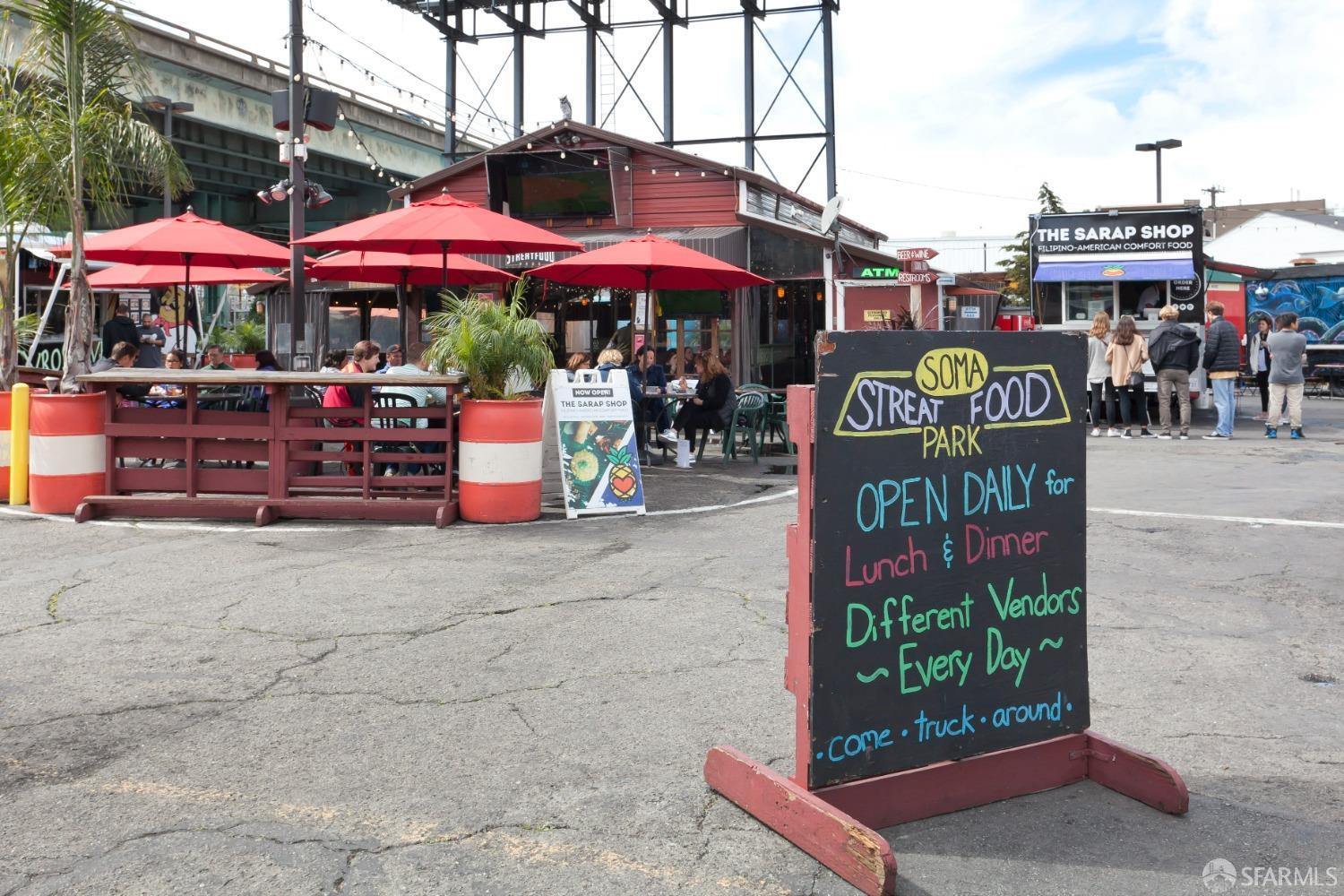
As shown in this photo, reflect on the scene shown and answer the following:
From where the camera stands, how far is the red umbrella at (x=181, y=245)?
1338cm

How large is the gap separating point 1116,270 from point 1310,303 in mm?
15980

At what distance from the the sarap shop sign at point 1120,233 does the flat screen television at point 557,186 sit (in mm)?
8108

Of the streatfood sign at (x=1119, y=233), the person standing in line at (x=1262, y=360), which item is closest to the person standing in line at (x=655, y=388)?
the streatfood sign at (x=1119, y=233)

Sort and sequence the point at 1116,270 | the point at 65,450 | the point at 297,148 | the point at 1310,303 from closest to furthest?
the point at 65,450 < the point at 297,148 < the point at 1116,270 < the point at 1310,303

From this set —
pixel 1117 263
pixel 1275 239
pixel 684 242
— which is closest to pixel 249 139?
pixel 684 242

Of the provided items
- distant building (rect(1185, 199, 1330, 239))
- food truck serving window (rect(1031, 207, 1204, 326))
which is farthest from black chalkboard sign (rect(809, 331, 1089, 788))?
distant building (rect(1185, 199, 1330, 239))

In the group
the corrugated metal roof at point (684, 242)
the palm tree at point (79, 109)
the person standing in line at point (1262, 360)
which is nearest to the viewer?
the palm tree at point (79, 109)

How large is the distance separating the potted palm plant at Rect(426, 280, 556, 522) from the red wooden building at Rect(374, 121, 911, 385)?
12736 mm

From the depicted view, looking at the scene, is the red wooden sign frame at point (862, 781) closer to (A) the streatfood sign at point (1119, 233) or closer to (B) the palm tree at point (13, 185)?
(B) the palm tree at point (13, 185)

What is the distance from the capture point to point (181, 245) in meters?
13.5

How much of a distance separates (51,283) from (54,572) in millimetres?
18691

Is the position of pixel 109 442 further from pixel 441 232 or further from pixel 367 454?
pixel 441 232

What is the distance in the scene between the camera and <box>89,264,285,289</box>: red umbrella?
672 inches

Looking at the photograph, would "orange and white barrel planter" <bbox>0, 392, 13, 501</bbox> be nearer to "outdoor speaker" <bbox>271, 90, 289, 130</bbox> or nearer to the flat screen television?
"outdoor speaker" <bbox>271, 90, 289, 130</bbox>
